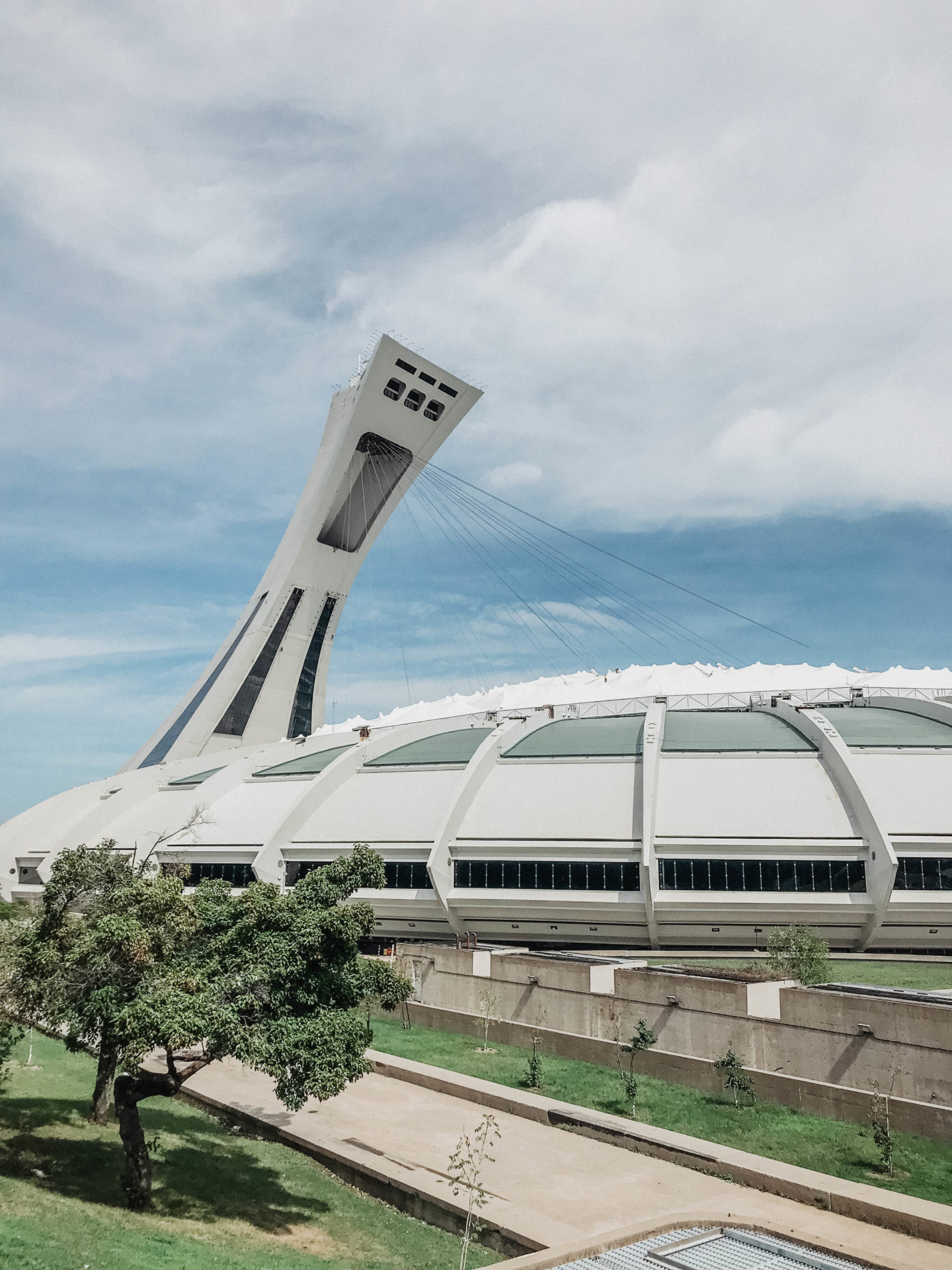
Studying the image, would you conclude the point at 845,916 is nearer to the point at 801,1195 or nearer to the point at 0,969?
the point at 801,1195

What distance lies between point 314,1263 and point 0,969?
6831 mm

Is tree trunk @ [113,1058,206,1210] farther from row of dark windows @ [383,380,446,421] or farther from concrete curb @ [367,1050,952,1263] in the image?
A: row of dark windows @ [383,380,446,421]

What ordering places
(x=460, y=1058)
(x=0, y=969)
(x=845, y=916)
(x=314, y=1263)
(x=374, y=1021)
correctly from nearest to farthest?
1. (x=314, y=1263)
2. (x=0, y=969)
3. (x=460, y=1058)
4. (x=374, y=1021)
5. (x=845, y=916)

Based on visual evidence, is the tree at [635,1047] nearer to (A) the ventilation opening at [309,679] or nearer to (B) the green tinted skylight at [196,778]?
(B) the green tinted skylight at [196,778]

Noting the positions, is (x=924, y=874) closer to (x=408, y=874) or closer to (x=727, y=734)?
(x=727, y=734)

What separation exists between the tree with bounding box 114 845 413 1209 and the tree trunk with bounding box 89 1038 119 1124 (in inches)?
110

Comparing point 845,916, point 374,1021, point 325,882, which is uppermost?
point 325,882

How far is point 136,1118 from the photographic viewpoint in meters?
14.9

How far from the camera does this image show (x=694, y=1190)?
54.6ft

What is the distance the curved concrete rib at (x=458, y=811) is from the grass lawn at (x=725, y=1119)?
10.0m

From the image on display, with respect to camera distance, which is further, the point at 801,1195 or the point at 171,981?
the point at 801,1195

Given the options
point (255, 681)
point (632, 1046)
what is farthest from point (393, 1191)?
point (255, 681)

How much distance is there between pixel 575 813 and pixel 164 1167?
24.8 meters

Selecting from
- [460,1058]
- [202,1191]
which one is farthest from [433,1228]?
[460,1058]
